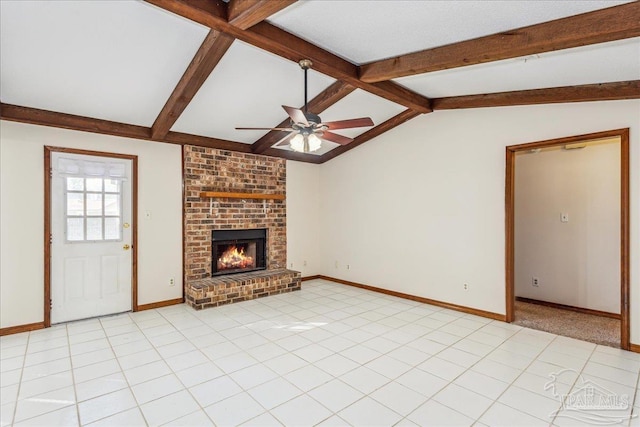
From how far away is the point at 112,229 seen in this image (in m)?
4.29

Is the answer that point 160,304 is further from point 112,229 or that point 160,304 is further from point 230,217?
point 230,217

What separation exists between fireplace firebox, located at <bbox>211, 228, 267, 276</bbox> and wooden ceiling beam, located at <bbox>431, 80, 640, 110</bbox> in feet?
12.5

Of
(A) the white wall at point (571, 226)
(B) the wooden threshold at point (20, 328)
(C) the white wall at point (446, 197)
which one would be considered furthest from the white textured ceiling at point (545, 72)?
(B) the wooden threshold at point (20, 328)

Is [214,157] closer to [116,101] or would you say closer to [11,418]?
[116,101]

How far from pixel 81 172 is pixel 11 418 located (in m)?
2.87

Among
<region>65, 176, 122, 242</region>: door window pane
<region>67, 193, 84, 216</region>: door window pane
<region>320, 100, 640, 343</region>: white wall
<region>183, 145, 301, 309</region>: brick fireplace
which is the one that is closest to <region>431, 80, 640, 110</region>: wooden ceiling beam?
<region>320, 100, 640, 343</region>: white wall

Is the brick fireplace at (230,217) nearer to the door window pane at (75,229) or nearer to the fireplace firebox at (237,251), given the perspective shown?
the fireplace firebox at (237,251)

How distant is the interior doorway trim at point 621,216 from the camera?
3236mm

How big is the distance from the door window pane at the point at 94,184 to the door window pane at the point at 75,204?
13 cm

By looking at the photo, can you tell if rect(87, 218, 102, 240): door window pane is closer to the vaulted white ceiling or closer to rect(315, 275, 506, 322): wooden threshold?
the vaulted white ceiling

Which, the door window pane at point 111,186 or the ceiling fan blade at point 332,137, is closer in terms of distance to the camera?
the ceiling fan blade at point 332,137

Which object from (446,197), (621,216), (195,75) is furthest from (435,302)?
(195,75)

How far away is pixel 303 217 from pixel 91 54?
424cm

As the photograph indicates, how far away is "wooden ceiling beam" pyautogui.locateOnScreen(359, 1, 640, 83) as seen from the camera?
2100mm
